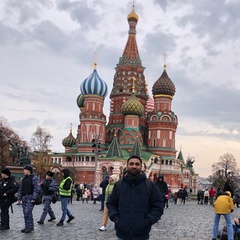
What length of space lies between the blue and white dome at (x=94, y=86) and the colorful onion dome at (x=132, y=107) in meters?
4.39

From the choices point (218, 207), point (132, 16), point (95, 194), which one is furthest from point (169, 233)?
point (132, 16)

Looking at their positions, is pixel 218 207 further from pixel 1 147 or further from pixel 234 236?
pixel 1 147

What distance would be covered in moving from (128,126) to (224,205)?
53.5 meters

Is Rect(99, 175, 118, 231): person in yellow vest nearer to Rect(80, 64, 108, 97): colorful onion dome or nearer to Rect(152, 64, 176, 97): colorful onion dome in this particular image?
Rect(80, 64, 108, 97): colorful onion dome

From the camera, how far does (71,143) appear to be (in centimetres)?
7638

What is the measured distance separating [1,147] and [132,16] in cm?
3228

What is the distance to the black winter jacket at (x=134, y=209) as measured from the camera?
5.42m

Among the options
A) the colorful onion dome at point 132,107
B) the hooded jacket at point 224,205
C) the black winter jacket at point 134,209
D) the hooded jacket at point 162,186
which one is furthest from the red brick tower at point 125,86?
the black winter jacket at point 134,209

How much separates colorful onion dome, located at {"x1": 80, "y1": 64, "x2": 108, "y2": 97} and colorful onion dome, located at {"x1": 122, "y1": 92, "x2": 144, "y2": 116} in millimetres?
4391

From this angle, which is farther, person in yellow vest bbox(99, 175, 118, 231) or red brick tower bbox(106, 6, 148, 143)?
red brick tower bbox(106, 6, 148, 143)

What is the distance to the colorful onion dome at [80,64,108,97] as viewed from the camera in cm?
6500

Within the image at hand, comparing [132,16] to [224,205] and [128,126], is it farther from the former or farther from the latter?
[224,205]

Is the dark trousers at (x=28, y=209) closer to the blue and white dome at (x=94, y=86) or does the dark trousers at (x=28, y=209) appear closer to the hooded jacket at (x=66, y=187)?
the hooded jacket at (x=66, y=187)

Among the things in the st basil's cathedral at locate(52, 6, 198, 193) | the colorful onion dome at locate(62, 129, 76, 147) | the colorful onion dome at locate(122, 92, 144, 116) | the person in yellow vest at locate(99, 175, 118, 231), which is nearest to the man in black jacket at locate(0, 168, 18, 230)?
the person in yellow vest at locate(99, 175, 118, 231)
